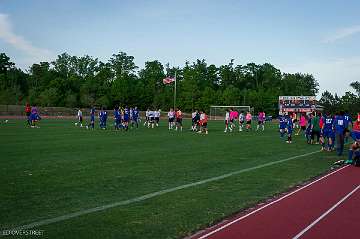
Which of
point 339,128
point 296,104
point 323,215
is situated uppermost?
point 296,104

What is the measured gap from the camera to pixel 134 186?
10547 millimetres

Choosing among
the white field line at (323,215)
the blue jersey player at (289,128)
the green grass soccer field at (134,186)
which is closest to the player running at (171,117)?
the blue jersey player at (289,128)

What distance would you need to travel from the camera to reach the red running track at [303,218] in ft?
23.1

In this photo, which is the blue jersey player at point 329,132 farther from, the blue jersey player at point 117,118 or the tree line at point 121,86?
the tree line at point 121,86

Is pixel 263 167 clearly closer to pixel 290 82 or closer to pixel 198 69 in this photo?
pixel 198 69

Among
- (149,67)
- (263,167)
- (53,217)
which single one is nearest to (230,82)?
(149,67)

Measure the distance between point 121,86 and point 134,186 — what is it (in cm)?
8474

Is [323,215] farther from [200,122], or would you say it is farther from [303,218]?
[200,122]

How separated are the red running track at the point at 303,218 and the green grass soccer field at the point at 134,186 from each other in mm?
446

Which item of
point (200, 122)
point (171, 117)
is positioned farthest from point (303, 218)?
point (171, 117)

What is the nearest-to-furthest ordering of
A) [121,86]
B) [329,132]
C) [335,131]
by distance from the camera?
[335,131], [329,132], [121,86]

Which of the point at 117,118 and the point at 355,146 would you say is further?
the point at 117,118

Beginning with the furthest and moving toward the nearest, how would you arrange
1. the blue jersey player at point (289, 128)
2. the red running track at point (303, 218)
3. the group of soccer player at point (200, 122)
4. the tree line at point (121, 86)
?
1. the tree line at point (121, 86)
2. the group of soccer player at point (200, 122)
3. the blue jersey player at point (289, 128)
4. the red running track at point (303, 218)

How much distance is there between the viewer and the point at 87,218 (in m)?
7.58
